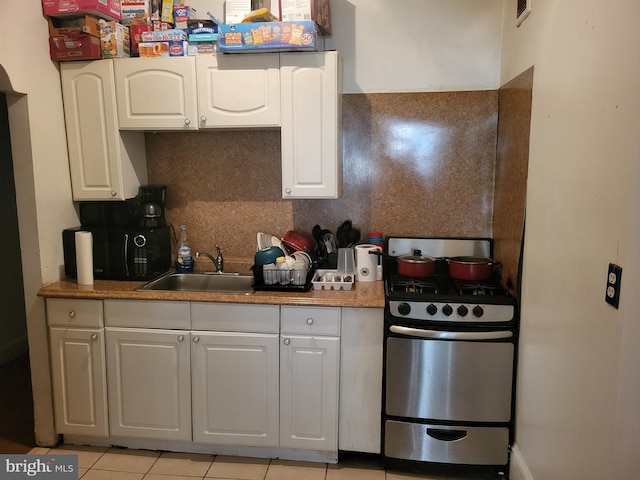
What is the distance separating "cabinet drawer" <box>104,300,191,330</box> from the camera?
2379 millimetres

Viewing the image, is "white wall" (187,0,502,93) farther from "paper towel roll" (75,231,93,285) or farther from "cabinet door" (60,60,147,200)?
"paper towel roll" (75,231,93,285)

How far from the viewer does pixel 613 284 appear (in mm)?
1318

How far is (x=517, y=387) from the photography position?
2.20m

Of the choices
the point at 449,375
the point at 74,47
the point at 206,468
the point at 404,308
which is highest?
the point at 74,47

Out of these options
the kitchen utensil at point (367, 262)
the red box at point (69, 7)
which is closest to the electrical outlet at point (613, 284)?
the kitchen utensil at point (367, 262)

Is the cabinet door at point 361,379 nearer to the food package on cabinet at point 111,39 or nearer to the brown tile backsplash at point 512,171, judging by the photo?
the brown tile backsplash at point 512,171

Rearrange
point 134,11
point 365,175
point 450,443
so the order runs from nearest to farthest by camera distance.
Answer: point 450,443
point 134,11
point 365,175

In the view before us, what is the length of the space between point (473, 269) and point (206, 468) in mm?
1683

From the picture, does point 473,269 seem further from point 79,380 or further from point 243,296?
point 79,380

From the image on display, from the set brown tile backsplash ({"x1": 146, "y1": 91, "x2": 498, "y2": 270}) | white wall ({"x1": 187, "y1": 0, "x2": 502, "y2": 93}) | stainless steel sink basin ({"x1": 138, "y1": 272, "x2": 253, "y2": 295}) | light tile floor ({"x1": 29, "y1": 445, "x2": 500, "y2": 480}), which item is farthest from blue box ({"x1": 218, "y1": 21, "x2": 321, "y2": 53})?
light tile floor ({"x1": 29, "y1": 445, "x2": 500, "y2": 480})

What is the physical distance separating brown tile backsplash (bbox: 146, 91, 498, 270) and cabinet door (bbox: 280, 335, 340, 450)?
0.79 metres

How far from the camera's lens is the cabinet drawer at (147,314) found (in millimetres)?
2379

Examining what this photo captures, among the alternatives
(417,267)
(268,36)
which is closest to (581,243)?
(417,267)

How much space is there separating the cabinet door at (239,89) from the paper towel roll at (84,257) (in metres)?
0.87
